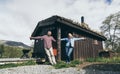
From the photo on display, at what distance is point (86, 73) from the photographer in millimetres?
13539

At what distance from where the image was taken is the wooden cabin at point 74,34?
2144 centimetres

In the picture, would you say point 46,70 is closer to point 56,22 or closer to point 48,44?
point 48,44

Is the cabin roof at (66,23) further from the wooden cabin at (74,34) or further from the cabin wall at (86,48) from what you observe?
the cabin wall at (86,48)

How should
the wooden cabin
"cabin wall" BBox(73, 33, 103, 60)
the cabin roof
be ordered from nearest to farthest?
the cabin roof < the wooden cabin < "cabin wall" BBox(73, 33, 103, 60)

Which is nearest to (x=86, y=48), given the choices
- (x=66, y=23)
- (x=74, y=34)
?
(x=74, y=34)

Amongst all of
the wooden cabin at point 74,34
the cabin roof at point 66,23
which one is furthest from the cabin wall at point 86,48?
the cabin roof at point 66,23

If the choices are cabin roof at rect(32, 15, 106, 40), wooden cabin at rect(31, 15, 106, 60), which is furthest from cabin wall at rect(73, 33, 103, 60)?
cabin roof at rect(32, 15, 106, 40)

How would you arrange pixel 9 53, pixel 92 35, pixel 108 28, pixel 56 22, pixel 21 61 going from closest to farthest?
1. pixel 21 61
2. pixel 56 22
3. pixel 92 35
4. pixel 9 53
5. pixel 108 28

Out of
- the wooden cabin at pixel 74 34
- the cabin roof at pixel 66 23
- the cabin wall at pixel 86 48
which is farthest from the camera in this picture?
the cabin wall at pixel 86 48

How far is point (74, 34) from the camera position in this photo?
23.2 m

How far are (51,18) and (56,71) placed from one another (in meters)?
8.57

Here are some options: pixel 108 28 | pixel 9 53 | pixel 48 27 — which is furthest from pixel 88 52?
pixel 108 28

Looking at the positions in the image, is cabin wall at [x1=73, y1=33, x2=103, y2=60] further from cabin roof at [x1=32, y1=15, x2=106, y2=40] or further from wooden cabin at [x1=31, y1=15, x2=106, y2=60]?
cabin roof at [x1=32, y1=15, x2=106, y2=40]

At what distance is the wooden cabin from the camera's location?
21.4m
